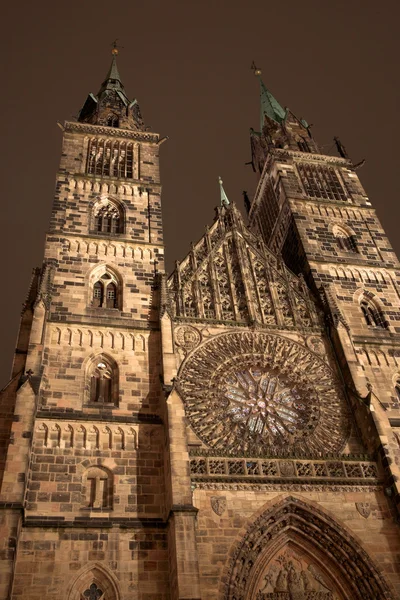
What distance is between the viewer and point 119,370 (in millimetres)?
16531

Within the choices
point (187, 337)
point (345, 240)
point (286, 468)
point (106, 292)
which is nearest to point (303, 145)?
point (345, 240)

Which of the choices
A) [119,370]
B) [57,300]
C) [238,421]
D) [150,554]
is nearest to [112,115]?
[57,300]

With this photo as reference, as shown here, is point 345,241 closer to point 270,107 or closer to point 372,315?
point 372,315

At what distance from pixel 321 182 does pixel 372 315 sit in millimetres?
8494

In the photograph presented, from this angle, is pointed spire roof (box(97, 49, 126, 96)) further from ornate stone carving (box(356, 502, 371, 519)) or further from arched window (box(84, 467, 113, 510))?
ornate stone carving (box(356, 502, 371, 519))

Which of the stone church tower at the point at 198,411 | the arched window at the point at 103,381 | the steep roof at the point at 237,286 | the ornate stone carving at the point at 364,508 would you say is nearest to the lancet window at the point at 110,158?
the stone church tower at the point at 198,411

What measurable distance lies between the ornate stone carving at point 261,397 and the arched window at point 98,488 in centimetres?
279

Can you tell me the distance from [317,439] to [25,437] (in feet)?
26.6

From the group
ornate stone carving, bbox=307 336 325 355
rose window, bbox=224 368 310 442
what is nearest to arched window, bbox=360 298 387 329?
ornate stone carving, bbox=307 336 325 355

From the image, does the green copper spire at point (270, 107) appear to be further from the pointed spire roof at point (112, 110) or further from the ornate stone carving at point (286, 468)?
the ornate stone carving at point (286, 468)

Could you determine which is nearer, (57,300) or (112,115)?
(57,300)

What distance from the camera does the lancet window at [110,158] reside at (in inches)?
945

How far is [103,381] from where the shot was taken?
16438 mm

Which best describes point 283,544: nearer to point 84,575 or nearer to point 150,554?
point 150,554
